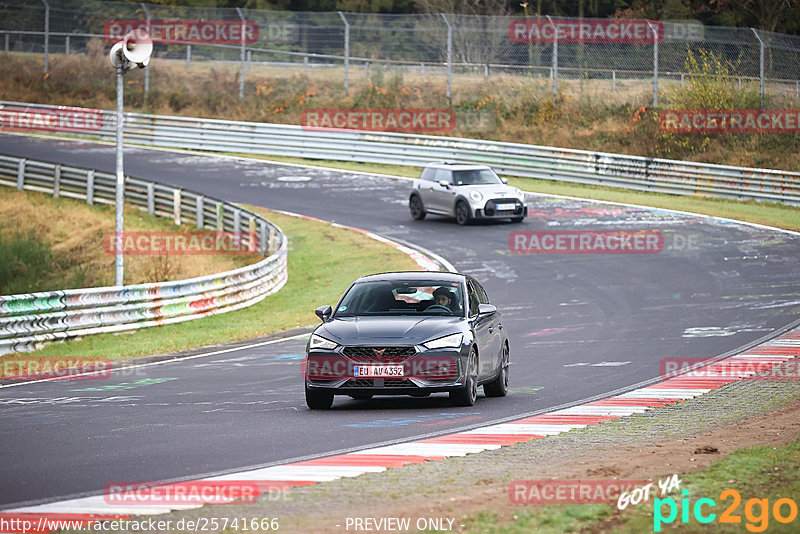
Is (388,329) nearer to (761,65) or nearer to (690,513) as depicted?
(690,513)

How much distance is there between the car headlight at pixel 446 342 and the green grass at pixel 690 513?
4.30 metres

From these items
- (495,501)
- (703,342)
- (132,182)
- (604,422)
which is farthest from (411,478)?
(132,182)

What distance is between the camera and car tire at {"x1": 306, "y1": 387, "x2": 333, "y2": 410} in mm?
12156

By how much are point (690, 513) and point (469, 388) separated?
5710 millimetres

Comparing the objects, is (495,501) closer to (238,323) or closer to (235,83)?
(238,323)

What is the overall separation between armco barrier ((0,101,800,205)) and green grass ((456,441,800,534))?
29041mm

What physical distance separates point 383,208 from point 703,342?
19.2 metres

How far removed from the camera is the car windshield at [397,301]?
42.0 ft

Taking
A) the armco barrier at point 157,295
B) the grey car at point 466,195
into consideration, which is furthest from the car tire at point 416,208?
the armco barrier at point 157,295

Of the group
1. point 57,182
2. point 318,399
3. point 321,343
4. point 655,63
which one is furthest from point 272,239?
point 655,63

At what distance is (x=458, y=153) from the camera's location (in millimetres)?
43000

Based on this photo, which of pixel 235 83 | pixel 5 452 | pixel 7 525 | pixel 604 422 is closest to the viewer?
pixel 7 525

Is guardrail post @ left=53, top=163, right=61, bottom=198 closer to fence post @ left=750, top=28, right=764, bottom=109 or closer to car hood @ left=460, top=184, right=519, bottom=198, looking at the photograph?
car hood @ left=460, top=184, right=519, bottom=198

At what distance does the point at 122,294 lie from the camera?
67.3ft
